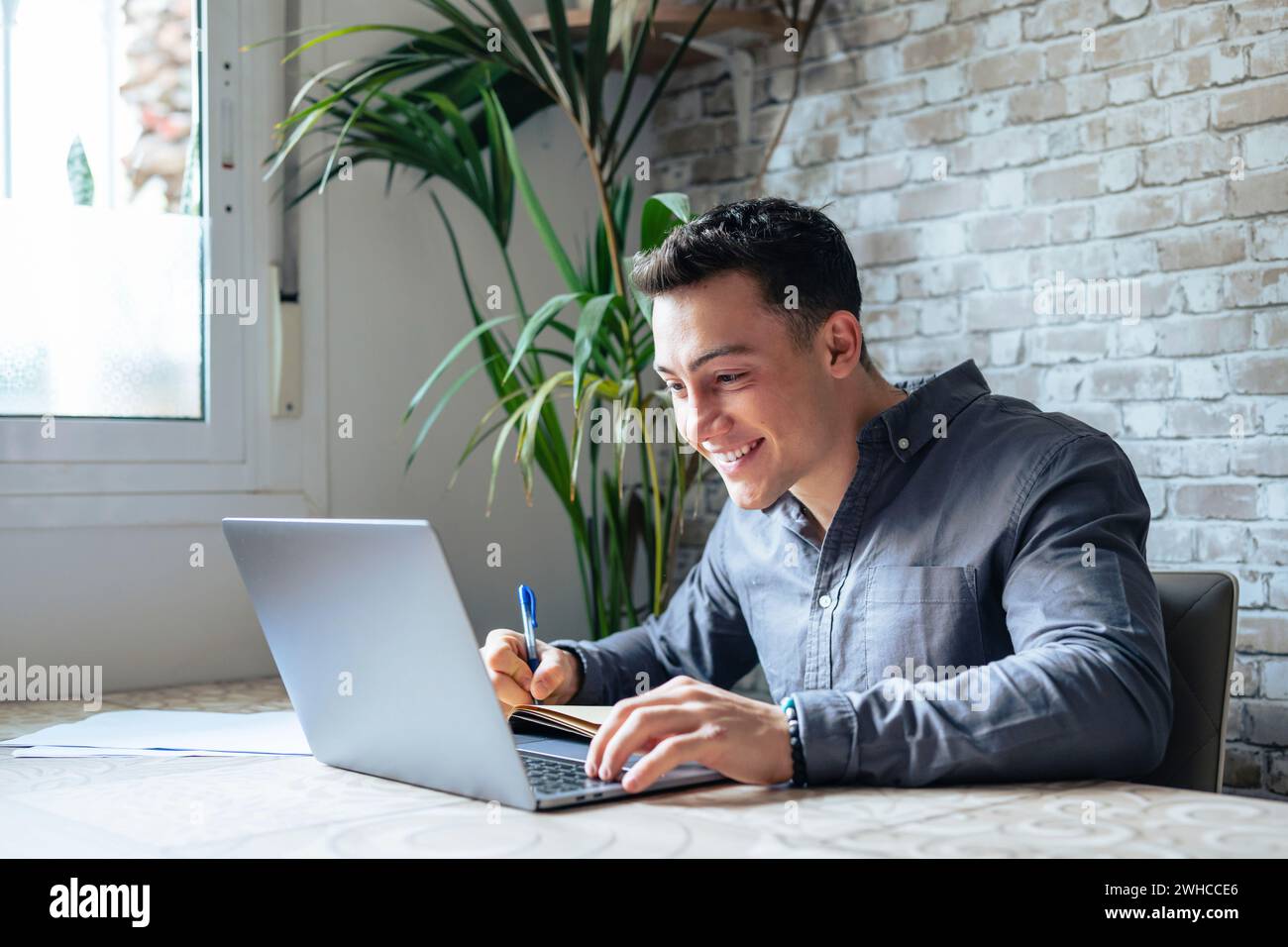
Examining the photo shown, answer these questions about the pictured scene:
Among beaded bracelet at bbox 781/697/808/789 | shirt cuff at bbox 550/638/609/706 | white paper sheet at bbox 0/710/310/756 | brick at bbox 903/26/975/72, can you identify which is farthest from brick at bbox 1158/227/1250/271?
white paper sheet at bbox 0/710/310/756

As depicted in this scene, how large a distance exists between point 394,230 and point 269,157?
0.31 metres

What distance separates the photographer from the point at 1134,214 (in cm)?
242

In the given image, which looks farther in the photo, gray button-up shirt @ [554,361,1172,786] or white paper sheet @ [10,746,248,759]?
white paper sheet @ [10,746,248,759]

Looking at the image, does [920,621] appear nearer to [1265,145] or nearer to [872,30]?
[1265,145]

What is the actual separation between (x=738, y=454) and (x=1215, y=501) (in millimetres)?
1153

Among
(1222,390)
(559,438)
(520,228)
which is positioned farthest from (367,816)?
(520,228)

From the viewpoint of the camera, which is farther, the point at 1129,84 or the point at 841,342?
the point at 1129,84

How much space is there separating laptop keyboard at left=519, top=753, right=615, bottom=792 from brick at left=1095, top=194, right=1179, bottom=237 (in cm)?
168

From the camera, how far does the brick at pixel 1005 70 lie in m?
2.58

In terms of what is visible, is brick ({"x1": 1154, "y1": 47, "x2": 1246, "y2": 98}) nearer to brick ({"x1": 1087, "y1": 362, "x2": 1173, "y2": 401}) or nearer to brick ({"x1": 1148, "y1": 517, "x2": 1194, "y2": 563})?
brick ({"x1": 1087, "y1": 362, "x2": 1173, "y2": 401})

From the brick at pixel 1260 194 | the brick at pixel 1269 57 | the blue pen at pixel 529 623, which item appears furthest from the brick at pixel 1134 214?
the blue pen at pixel 529 623

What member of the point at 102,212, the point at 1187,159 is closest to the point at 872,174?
the point at 1187,159

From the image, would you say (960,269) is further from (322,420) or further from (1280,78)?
(322,420)

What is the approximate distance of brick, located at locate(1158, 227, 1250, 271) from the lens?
2287 mm
